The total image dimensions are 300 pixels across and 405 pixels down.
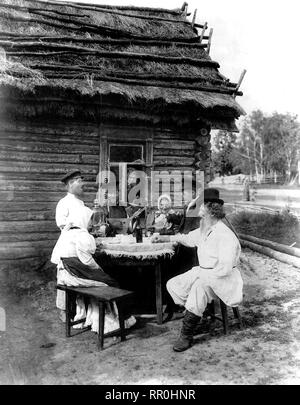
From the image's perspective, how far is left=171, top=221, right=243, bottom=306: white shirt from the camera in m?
4.30

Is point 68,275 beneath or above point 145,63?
beneath

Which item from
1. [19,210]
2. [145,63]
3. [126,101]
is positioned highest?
[145,63]

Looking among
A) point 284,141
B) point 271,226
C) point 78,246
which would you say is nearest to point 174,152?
point 78,246

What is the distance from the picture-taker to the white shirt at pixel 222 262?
14.1ft

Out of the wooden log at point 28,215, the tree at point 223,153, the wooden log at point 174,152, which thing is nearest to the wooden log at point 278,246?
the wooden log at point 174,152

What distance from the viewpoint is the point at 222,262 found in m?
4.30

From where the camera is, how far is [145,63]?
27.4 feet

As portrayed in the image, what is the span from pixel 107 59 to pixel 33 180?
2.83 m

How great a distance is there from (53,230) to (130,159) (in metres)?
5.30

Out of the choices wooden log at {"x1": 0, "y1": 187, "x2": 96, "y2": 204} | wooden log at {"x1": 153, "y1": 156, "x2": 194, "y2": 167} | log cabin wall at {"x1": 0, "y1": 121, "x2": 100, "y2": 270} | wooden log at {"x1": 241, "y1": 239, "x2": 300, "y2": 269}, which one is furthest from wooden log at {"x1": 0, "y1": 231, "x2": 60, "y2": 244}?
wooden log at {"x1": 241, "y1": 239, "x2": 300, "y2": 269}

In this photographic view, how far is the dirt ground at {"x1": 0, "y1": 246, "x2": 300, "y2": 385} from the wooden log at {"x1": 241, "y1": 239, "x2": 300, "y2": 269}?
2.23 m
